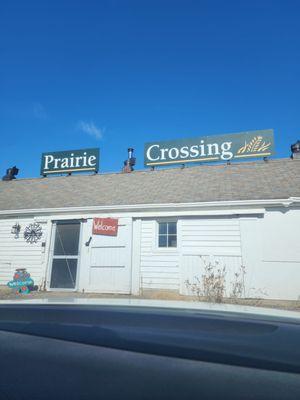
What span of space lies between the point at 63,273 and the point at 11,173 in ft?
30.9

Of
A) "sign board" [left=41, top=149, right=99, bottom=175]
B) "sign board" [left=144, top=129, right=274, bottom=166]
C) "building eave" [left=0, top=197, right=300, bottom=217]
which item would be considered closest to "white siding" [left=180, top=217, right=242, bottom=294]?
"building eave" [left=0, top=197, right=300, bottom=217]

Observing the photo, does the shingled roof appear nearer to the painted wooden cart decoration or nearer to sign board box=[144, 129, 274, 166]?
sign board box=[144, 129, 274, 166]

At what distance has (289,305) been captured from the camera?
8758 millimetres

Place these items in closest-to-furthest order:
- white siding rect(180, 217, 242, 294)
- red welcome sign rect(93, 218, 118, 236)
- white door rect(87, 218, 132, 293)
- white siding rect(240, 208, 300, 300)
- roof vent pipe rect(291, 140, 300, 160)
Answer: white siding rect(240, 208, 300, 300), white siding rect(180, 217, 242, 294), white door rect(87, 218, 132, 293), red welcome sign rect(93, 218, 118, 236), roof vent pipe rect(291, 140, 300, 160)

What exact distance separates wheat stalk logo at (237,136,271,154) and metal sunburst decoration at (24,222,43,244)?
10.9m

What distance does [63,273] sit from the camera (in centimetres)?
1177

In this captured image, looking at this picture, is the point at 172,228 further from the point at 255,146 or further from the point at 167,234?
the point at 255,146

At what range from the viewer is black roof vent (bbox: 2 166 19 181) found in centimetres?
1816

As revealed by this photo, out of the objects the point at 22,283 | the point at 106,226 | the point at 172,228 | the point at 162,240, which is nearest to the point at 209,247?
the point at 172,228

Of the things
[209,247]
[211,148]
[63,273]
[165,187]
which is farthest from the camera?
[211,148]

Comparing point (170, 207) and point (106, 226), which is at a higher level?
point (170, 207)

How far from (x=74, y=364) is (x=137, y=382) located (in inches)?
10.9

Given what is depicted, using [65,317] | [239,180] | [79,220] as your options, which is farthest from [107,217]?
[65,317]

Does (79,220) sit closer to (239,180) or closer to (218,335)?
(239,180)
